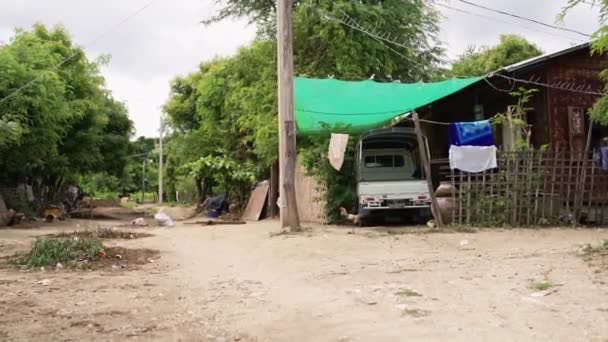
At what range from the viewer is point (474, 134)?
1341 centimetres

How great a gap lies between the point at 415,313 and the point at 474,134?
9.21 metres

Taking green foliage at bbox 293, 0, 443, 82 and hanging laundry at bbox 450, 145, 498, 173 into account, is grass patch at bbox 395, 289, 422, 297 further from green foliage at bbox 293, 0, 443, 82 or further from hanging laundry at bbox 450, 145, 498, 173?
green foliage at bbox 293, 0, 443, 82

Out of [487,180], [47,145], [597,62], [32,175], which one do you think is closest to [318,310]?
[487,180]

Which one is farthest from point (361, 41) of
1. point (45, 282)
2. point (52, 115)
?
point (45, 282)

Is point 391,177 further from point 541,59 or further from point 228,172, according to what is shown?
point 228,172

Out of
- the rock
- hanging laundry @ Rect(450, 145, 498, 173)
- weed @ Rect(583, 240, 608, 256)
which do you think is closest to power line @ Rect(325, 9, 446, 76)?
hanging laundry @ Rect(450, 145, 498, 173)

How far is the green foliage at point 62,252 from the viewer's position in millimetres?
8266

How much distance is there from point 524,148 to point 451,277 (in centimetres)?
679

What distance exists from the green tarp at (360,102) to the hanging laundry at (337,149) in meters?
0.81

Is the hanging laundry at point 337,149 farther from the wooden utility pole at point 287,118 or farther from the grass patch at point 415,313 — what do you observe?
the grass patch at point 415,313

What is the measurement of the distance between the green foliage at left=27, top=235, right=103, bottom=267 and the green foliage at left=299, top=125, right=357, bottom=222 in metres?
6.48

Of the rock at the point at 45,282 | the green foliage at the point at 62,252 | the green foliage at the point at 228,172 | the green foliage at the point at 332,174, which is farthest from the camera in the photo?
the green foliage at the point at 228,172

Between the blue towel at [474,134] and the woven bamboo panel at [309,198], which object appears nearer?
the blue towel at [474,134]

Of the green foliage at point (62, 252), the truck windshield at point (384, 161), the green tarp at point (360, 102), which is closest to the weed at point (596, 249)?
the green tarp at point (360, 102)
